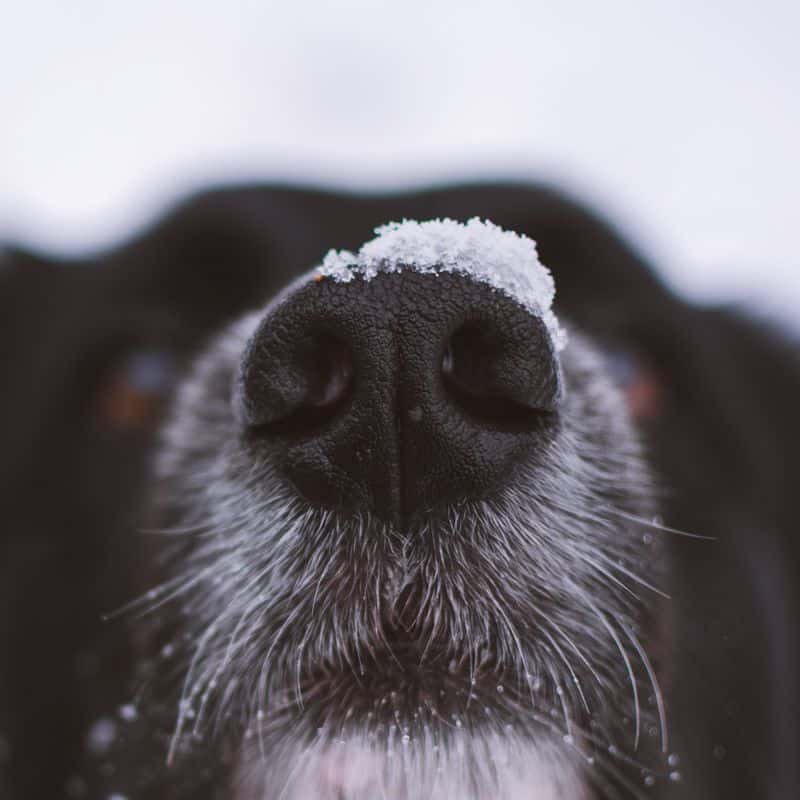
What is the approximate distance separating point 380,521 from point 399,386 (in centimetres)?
24

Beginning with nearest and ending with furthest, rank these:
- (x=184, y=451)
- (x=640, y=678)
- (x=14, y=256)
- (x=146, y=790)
Result: 1. (x=640, y=678)
2. (x=146, y=790)
3. (x=184, y=451)
4. (x=14, y=256)

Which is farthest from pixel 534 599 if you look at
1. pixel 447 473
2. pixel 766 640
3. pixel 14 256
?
pixel 14 256

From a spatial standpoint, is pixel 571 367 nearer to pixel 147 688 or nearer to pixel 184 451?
pixel 184 451

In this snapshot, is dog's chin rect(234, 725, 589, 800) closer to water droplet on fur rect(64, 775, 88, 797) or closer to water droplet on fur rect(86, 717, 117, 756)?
water droplet on fur rect(86, 717, 117, 756)

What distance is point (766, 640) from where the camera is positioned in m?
2.63

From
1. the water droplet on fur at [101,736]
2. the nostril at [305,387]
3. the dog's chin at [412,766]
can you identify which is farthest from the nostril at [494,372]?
the water droplet on fur at [101,736]

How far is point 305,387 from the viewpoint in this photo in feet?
4.48

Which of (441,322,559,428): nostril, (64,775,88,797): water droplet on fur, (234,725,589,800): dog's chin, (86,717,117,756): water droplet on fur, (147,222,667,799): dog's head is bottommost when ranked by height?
(64,775,88,797): water droplet on fur

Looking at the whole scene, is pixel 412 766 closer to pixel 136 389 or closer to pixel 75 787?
pixel 75 787

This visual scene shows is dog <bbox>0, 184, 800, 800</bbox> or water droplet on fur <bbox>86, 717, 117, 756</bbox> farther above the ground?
dog <bbox>0, 184, 800, 800</bbox>

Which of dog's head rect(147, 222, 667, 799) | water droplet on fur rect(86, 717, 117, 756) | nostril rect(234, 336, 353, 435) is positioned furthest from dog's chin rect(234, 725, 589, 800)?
nostril rect(234, 336, 353, 435)

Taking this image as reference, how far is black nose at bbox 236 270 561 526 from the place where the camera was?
1.28 m

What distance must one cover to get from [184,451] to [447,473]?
1001 mm

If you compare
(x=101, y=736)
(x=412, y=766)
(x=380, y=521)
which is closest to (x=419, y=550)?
(x=380, y=521)
